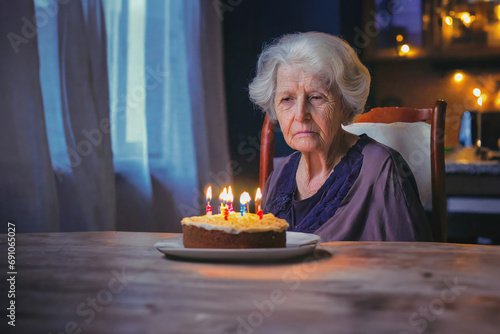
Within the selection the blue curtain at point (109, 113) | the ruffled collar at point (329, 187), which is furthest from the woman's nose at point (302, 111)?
the blue curtain at point (109, 113)

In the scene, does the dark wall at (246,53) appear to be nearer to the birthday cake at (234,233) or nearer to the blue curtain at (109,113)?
the blue curtain at (109,113)

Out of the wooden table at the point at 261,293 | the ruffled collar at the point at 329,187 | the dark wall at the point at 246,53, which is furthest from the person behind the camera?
the dark wall at the point at 246,53

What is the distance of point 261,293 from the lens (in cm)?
58

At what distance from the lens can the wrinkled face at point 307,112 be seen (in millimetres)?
1515

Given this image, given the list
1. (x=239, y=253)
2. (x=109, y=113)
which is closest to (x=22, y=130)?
(x=109, y=113)

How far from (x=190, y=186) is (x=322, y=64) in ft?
4.89

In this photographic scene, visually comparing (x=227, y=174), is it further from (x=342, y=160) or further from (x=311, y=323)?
(x=311, y=323)

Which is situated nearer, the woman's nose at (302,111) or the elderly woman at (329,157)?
the elderly woman at (329,157)

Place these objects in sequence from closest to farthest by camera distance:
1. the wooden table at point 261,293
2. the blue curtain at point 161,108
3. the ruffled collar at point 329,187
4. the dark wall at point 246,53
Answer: the wooden table at point 261,293 → the ruffled collar at point 329,187 → the blue curtain at point 161,108 → the dark wall at point 246,53

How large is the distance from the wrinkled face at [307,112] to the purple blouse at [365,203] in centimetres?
9

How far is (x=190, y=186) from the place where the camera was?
283cm

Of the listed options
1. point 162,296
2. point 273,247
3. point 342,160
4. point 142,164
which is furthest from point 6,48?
point 162,296

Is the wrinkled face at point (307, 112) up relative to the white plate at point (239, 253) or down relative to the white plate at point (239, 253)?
up

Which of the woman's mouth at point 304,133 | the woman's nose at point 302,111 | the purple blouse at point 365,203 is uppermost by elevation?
the woman's nose at point 302,111
